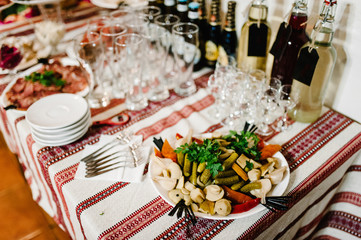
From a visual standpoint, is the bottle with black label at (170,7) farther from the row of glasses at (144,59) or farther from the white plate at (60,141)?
the white plate at (60,141)

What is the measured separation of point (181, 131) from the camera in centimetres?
96

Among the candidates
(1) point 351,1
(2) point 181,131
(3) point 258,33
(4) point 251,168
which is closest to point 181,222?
(4) point 251,168

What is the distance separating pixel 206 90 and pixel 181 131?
255mm

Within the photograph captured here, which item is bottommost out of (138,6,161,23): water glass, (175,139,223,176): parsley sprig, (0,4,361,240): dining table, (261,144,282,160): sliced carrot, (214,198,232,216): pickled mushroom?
(0,4,361,240): dining table

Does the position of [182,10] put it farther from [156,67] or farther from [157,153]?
[157,153]

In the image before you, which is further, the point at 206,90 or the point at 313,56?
the point at 206,90

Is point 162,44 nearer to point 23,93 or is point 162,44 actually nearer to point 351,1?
point 23,93

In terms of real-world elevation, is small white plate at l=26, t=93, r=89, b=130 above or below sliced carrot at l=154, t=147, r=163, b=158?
above

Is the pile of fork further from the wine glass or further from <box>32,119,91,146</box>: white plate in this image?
the wine glass

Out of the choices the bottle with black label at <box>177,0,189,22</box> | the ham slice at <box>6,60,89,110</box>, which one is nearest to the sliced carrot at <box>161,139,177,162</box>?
the ham slice at <box>6,60,89,110</box>

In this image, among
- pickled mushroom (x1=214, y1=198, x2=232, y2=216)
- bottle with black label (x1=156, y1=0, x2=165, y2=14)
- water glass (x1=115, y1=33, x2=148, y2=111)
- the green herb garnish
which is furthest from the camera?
bottle with black label (x1=156, y1=0, x2=165, y2=14)

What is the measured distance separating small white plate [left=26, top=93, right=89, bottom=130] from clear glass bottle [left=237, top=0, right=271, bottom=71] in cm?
57

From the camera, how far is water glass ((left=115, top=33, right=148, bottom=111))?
3.18 ft

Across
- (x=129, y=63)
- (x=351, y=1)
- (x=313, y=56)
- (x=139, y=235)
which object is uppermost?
(x=351, y=1)
